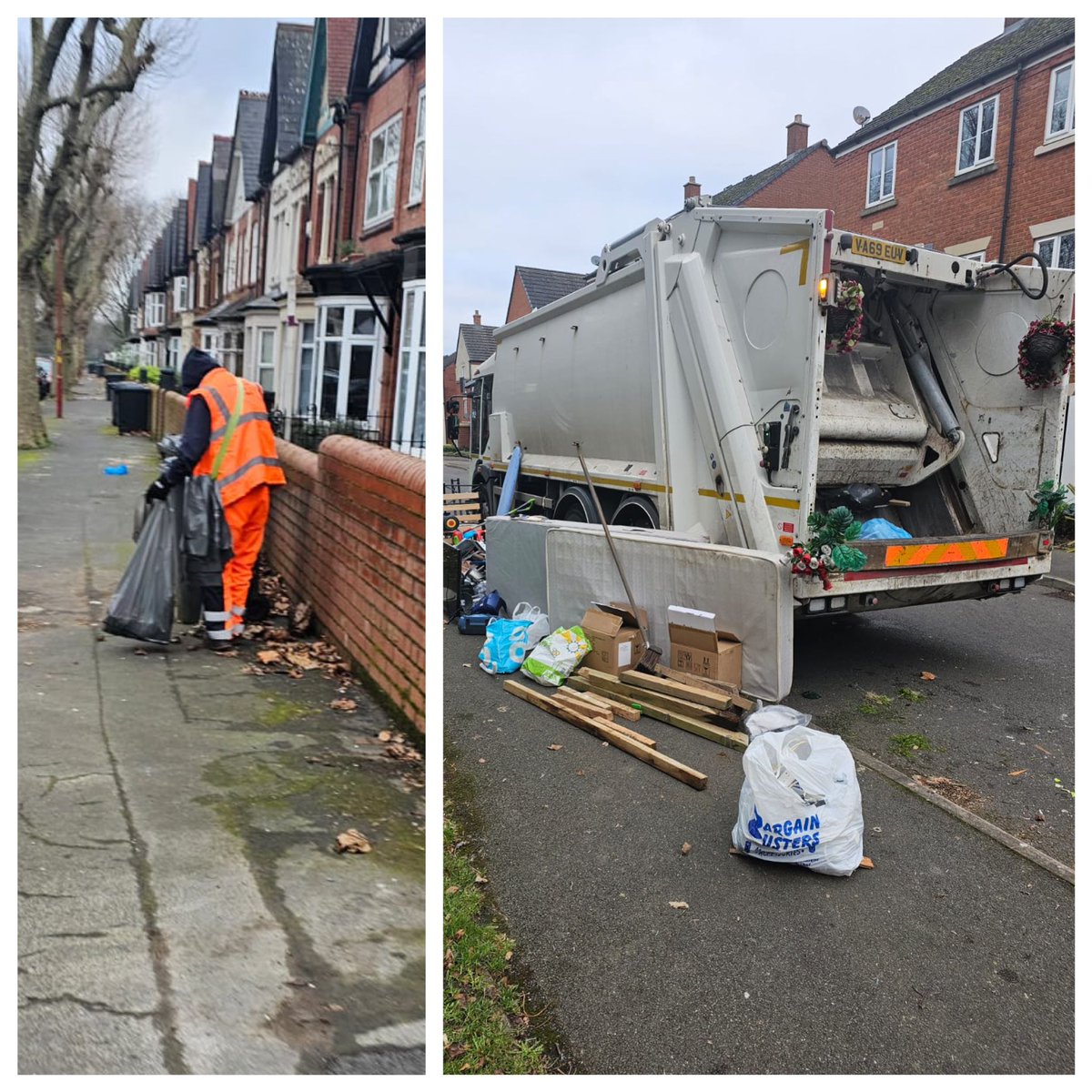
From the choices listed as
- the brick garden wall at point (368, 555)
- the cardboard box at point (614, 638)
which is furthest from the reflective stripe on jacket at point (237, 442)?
the cardboard box at point (614, 638)

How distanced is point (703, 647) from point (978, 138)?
12.0 m

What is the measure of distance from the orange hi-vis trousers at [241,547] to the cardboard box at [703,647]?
6.95ft

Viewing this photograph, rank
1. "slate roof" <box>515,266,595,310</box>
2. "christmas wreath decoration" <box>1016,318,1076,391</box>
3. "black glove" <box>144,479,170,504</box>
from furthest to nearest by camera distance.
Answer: "slate roof" <box>515,266,595,310</box> → "christmas wreath decoration" <box>1016,318,1076,391</box> → "black glove" <box>144,479,170,504</box>

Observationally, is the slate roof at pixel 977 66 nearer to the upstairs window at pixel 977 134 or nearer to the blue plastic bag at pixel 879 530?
the upstairs window at pixel 977 134

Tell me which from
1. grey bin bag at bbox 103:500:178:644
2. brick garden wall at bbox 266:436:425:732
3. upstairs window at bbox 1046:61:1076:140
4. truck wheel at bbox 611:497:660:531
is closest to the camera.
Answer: brick garden wall at bbox 266:436:425:732

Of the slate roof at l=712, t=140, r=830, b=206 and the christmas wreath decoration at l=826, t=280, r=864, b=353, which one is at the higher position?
the slate roof at l=712, t=140, r=830, b=206

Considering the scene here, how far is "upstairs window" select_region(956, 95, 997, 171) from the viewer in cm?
1317

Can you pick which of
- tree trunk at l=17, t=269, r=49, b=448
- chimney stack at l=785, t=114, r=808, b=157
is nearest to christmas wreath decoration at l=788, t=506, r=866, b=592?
tree trunk at l=17, t=269, r=49, b=448

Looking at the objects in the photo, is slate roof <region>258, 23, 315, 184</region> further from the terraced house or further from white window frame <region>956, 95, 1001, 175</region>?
white window frame <region>956, 95, 1001, 175</region>

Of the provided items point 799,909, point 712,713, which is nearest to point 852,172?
point 712,713

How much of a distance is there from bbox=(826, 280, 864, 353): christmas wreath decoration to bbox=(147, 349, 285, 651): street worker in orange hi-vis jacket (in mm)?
2874

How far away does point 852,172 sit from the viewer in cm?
1619

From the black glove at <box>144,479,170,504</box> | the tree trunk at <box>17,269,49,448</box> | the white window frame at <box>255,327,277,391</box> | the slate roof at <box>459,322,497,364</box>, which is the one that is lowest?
the black glove at <box>144,479,170,504</box>

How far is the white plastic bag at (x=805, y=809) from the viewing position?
2.95 meters
